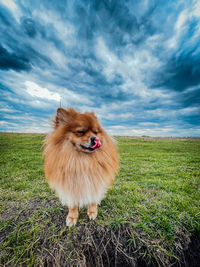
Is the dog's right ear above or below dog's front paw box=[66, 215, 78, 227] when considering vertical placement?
above

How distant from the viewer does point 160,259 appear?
1935 mm

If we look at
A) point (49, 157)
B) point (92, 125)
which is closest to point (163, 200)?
point (92, 125)

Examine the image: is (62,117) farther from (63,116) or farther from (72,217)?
(72,217)

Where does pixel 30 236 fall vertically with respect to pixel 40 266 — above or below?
above

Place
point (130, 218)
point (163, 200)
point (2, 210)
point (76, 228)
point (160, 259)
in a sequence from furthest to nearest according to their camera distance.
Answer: point (163, 200) < point (2, 210) < point (130, 218) < point (76, 228) < point (160, 259)

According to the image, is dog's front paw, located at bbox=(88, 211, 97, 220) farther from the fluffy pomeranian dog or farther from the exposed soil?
the exposed soil

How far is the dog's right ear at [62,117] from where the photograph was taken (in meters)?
2.45

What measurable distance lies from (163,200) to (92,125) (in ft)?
8.41

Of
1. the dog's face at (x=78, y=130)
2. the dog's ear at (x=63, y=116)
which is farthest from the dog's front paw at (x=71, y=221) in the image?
the dog's ear at (x=63, y=116)

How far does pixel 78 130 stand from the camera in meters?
2.33

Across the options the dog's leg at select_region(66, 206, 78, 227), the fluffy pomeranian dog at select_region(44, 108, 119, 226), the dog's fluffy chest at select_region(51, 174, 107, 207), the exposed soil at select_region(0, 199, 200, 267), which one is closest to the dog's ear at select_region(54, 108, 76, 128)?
the fluffy pomeranian dog at select_region(44, 108, 119, 226)

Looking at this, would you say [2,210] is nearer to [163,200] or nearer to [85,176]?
[85,176]

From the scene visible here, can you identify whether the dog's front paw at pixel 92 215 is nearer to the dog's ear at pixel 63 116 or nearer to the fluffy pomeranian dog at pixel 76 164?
the fluffy pomeranian dog at pixel 76 164

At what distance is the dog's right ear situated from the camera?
245cm
